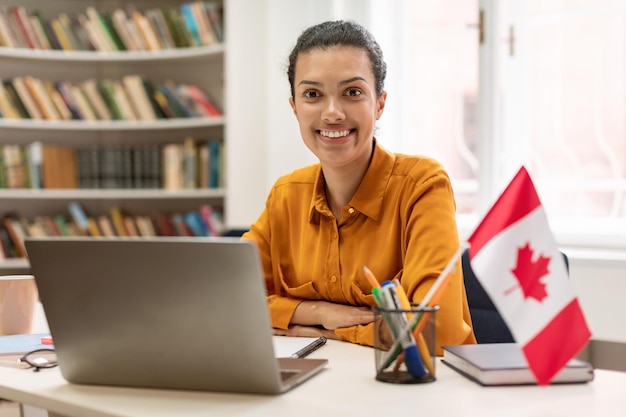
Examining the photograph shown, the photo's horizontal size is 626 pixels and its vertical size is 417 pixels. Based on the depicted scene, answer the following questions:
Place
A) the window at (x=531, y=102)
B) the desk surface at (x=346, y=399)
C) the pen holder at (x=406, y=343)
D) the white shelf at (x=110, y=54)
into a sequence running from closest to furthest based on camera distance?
the desk surface at (x=346, y=399)
the pen holder at (x=406, y=343)
the window at (x=531, y=102)
the white shelf at (x=110, y=54)

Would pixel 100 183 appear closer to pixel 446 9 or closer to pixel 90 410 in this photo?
pixel 446 9

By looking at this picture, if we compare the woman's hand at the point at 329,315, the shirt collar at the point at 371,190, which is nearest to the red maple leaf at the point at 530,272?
the woman's hand at the point at 329,315

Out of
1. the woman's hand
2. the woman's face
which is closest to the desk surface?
the woman's hand

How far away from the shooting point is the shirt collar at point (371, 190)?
1631 mm

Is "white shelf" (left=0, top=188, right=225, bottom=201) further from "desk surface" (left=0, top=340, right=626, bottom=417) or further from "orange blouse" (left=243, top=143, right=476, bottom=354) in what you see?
"desk surface" (left=0, top=340, right=626, bottom=417)

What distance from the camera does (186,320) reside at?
3.43 ft

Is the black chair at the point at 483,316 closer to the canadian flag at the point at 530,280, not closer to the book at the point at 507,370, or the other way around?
the book at the point at 507,370

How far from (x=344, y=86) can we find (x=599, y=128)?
5.98ft

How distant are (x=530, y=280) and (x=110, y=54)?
11.2ft

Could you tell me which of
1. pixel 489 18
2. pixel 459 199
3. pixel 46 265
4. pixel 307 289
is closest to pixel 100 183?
pixel 459 199

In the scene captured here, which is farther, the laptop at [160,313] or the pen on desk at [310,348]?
the pen on desk at [310,348]

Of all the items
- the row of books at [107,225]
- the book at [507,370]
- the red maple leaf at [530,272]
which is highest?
the red maple leaf at [530,272]

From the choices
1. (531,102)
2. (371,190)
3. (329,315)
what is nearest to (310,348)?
(329,315)

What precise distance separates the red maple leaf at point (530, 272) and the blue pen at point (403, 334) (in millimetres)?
143
